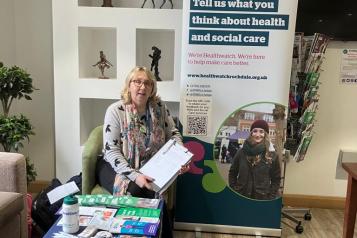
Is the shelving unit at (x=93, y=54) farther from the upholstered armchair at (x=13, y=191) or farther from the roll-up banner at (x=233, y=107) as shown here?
the upholstered armchair at (x=13, y=191)

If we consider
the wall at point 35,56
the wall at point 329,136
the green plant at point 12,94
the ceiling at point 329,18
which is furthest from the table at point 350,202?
the wall at point 35,56

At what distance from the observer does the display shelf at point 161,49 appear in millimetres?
2928

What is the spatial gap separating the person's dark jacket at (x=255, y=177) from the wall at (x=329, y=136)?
0.66 m

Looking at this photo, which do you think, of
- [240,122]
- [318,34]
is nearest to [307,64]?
[318,34]

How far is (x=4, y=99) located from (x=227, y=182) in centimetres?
155

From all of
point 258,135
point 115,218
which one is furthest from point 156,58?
point 115,218

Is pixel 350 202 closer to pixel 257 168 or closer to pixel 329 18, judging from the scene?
pixel 257 168

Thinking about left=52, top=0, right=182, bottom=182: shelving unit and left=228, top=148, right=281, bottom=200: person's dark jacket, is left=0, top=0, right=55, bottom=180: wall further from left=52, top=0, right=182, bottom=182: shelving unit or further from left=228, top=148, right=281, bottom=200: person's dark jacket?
left=228, top=148, right=281, bottom=200: person's dark jacket

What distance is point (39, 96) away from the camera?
10.0 ft

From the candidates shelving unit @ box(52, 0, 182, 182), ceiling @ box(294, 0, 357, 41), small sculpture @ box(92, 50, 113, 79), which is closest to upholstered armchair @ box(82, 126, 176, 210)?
shelving unit @ box(52, 0, 182, 182)

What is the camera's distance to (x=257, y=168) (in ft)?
8.16

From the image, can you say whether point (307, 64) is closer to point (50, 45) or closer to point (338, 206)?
point (338, 206)

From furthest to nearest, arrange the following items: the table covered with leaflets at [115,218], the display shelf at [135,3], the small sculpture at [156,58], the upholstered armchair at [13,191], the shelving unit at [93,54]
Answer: the display shelf at [135,3], the small sculpture at [156,58], the shelving unit at [93,54], the upholstered armchair at [13,191], the table covered with leaflets at [115,218]

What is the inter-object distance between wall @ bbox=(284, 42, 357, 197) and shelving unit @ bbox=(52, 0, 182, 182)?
44.9 inches
